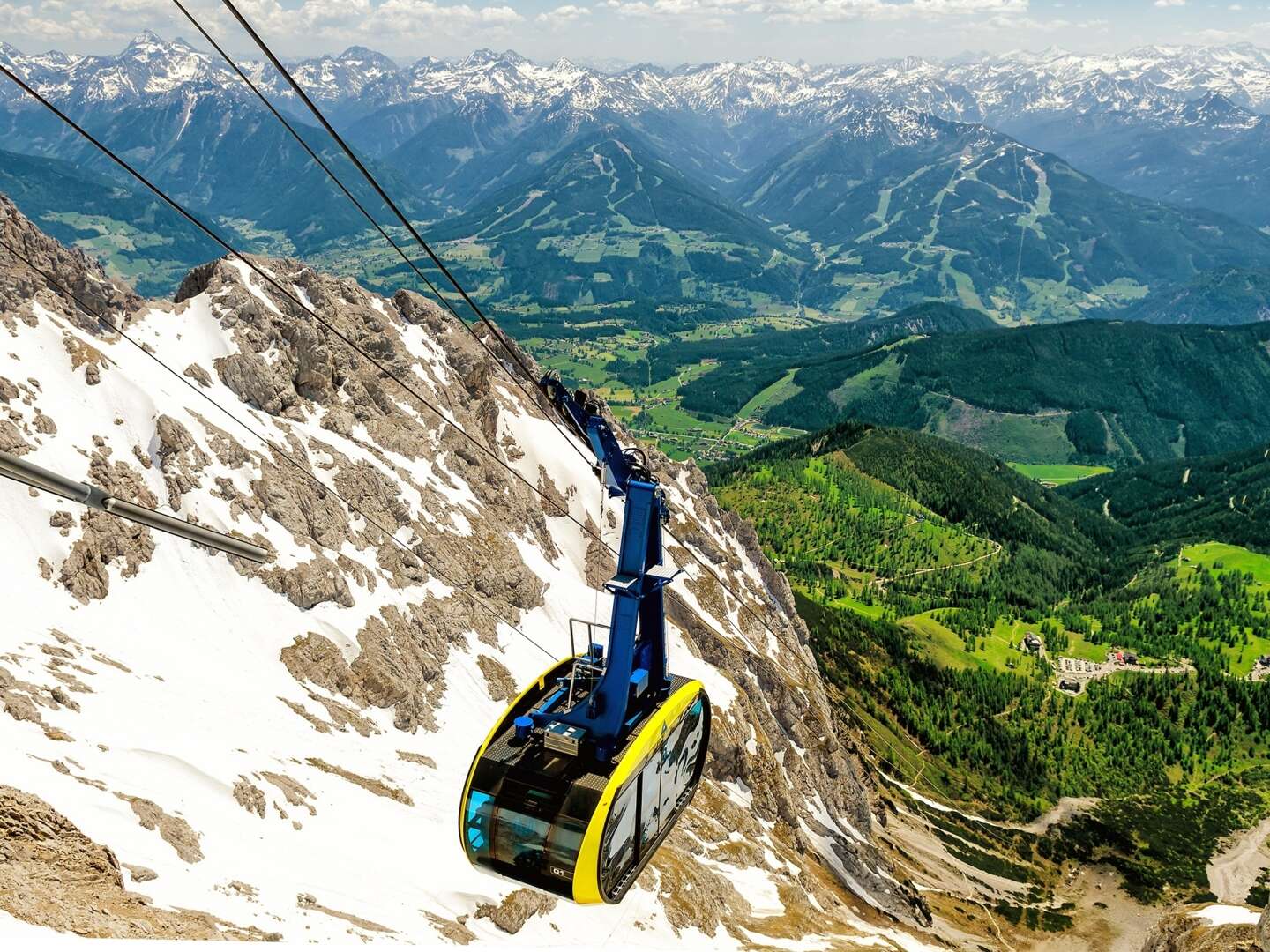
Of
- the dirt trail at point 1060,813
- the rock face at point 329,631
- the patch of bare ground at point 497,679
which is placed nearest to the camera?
the rock face at point 329,631

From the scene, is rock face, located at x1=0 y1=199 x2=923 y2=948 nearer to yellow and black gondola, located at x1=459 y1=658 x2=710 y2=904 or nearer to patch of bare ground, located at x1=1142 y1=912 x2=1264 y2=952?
yellow and black gondola, located at x1=459 y1=658 x2=710 y2=904

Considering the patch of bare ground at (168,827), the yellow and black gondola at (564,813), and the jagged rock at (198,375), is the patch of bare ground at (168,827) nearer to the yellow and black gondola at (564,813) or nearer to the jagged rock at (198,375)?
the yellow and black gondola at (564,813)

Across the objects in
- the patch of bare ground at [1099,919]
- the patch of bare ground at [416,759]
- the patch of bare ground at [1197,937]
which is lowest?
the patch of bare ground at [1099,919]

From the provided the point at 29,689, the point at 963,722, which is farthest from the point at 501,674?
the point at 963,722

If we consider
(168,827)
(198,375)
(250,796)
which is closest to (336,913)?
(168,827)

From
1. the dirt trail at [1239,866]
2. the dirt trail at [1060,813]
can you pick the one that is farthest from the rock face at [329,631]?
the dirt trail at [1239,866]

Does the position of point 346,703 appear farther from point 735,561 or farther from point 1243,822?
point 1243,822

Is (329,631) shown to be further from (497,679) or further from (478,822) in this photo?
(478,822)
